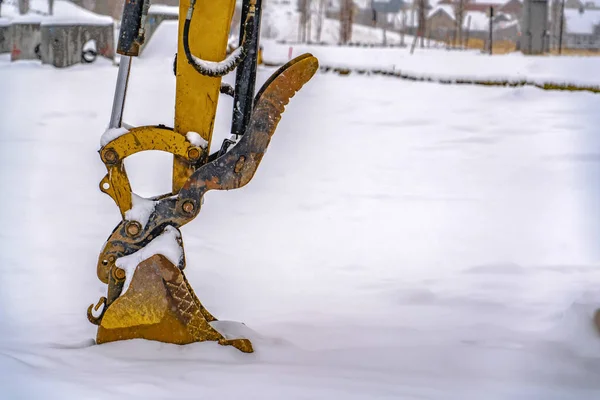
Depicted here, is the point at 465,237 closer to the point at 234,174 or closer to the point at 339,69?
the point at 234,174

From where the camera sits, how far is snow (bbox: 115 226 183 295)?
3.55m

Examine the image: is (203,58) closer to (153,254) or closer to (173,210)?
(173,210)

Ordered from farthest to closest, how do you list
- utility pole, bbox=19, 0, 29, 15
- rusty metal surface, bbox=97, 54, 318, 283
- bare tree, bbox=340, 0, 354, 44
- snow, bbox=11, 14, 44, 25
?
bare tree, bbox=340, 0, 354, 44 < utility pole, bbox=19, 0, 29, 15 < snow, bbox=11, 14, 44, 25 < rusty metal surface, bbox=97, 54, 318, 283

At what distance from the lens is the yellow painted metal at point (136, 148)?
140 inches

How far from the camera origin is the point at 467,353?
375cm

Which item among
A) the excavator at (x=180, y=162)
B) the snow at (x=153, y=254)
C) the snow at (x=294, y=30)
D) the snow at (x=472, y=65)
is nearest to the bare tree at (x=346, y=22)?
the snow at (x=294, y=30)

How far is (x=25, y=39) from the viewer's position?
2123 centimetres

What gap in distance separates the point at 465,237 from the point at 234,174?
10.4ft

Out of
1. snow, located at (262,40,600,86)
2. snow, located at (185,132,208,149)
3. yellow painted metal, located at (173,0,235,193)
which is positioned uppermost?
snow, located at (262,40,600,86)

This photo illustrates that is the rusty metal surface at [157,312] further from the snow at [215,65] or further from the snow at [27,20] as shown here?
the snow at [27,20]

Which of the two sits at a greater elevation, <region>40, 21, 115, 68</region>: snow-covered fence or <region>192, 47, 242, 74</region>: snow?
<region>40, 21, 115, 68</region>: snow-covered fence

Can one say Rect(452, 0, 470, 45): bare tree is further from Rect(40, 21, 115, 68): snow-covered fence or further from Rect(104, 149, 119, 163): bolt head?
Rect(104, 149, 119, 163): bolt head

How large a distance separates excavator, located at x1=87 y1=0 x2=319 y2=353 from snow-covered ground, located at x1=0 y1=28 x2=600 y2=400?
113mm

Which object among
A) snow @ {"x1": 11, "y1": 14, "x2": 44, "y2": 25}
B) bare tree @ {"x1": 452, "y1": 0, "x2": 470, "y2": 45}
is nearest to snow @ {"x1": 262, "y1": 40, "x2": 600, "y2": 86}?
snow @ {"x1": 11, "y1": 14, "x2": 44, "y2": 25}
